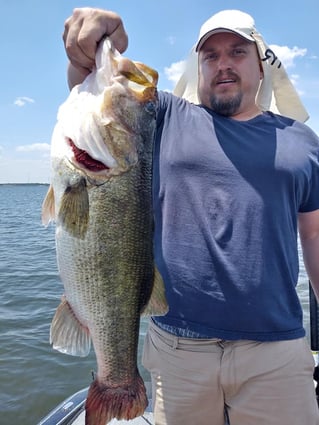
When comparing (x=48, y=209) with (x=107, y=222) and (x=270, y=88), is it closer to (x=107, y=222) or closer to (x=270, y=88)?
(x=107, y=222)

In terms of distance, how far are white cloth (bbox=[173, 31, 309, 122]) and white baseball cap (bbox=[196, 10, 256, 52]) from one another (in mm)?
174

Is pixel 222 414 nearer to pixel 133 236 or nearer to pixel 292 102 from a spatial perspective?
pixel 133 236

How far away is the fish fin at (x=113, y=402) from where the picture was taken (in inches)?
86.0

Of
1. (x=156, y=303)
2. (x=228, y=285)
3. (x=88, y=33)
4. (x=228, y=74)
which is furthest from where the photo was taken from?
(x=228, y=74)

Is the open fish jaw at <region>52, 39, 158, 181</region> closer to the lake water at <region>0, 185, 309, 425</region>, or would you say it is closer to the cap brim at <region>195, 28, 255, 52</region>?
the cap brim at <region>195, 28, 255, 52</region>

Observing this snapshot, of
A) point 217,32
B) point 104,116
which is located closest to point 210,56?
point 217,32

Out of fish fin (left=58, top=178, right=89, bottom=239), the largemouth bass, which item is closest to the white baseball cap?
the largemouth bass

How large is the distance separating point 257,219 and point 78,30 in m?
1.36

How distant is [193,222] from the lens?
2535mm

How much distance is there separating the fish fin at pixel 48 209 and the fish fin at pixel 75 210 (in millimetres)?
127

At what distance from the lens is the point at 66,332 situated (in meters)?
2.22

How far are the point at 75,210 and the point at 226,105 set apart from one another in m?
1.32

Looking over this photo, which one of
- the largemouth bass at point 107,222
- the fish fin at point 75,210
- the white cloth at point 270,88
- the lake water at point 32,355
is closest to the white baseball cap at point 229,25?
the white cloth at point 270,88

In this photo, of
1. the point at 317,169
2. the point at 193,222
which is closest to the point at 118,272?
the point at 193,222
